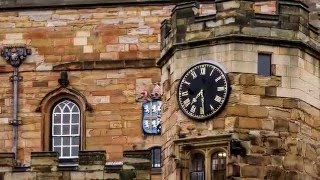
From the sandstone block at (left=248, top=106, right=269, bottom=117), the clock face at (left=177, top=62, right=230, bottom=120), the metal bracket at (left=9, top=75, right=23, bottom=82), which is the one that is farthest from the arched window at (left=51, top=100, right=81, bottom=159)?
the sandstone block at (left=248, top=106, right=269, bottom=117)

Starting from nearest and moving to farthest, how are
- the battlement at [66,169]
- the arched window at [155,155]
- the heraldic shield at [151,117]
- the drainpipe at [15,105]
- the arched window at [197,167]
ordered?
the arched window at [197,167] → the battlement at [66,169] → the arched window at [155,155] → the heraldic shield at [151,117] → the drainpipe at [15,105]

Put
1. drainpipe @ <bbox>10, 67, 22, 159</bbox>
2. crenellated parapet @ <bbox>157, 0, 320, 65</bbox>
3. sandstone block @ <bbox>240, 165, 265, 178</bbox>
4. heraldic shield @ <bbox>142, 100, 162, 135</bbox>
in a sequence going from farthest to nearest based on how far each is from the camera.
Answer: drainpipe @ <bbox>10, 67, 22, 159</bbox>
heraldic shield @ <bbox>142, 100, 162, 135</bbox>
crenellated parapet @ <bbox>157, 0, 320, 65</bbox>
sandstone block @ <bbox>240, 165, 265, 178</bbox>

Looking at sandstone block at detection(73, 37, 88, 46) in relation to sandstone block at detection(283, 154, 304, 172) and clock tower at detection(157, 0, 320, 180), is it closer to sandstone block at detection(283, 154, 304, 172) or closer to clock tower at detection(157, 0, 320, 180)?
clock tower at detection(157, 0, 320, 180)

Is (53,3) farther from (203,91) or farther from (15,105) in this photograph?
(203,91)

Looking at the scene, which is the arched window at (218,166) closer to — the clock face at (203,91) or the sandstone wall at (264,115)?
the sandstone wall at (264,115)

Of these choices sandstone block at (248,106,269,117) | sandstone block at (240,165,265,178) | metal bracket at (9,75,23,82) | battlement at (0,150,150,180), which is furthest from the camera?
metal bracket at (9,75,23,82)

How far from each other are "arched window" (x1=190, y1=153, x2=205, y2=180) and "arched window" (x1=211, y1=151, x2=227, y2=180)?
28 cm

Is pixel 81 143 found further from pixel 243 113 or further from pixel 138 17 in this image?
pixel 243 113

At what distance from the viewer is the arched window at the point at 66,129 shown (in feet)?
163

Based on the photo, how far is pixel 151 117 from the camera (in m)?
49.1

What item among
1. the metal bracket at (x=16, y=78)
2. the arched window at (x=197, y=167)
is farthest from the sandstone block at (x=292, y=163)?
the metal bracket at (x=16, y=78)

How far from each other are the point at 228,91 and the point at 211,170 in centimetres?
196

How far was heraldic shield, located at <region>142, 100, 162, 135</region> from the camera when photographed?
49.0 m

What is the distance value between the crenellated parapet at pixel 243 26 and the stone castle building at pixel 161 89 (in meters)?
0.02
